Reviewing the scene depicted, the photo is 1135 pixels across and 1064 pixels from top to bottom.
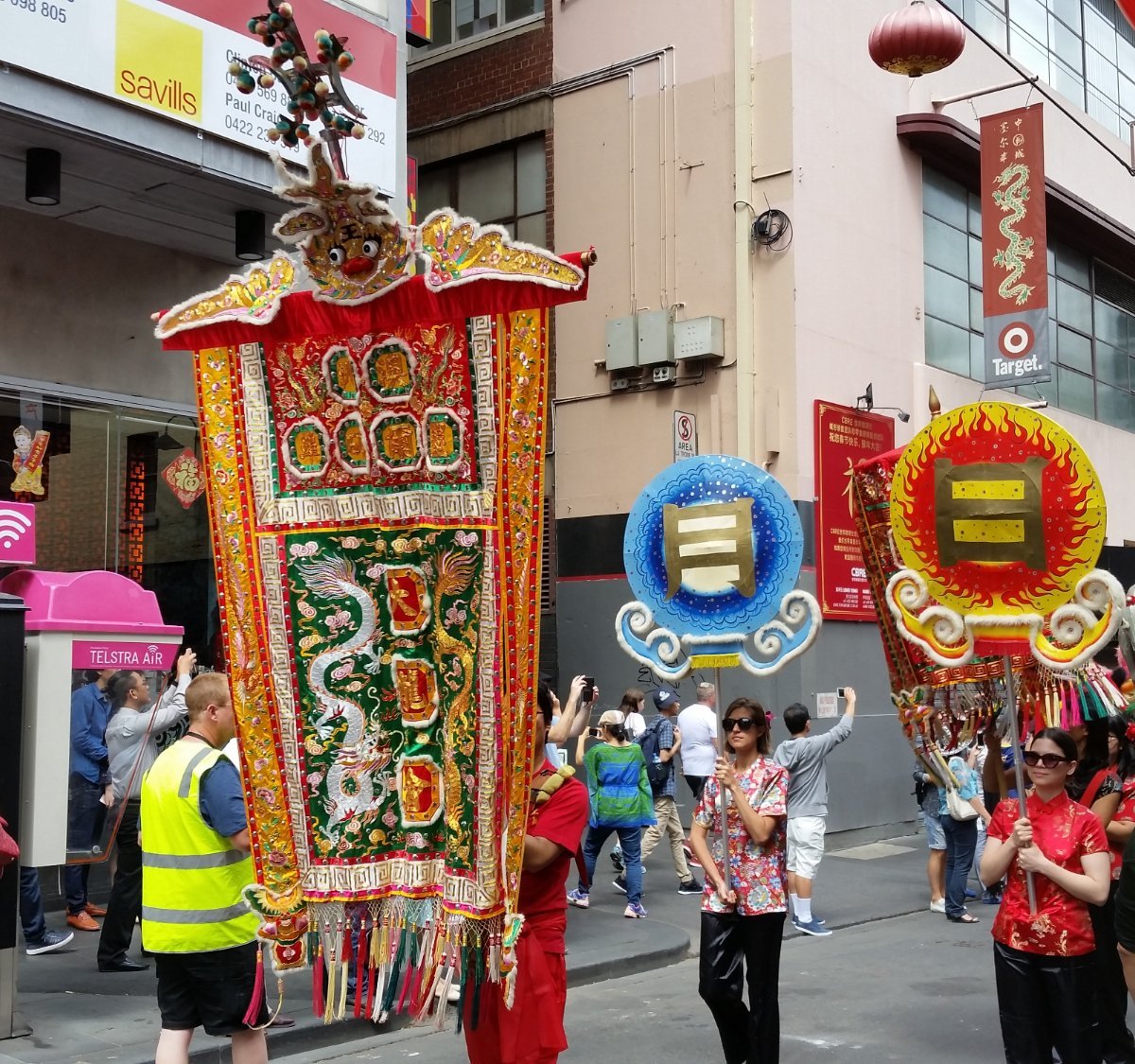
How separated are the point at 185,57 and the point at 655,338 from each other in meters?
7.74

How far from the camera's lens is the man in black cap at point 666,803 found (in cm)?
1341

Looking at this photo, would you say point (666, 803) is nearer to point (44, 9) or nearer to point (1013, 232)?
point (1013, 232)

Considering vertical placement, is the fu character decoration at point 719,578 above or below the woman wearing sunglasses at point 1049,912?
above

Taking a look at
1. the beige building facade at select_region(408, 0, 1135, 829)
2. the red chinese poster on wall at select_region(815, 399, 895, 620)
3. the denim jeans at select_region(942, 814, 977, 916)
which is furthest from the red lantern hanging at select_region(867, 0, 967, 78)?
the denim jeans at select_region(942, 814, 977, 916)

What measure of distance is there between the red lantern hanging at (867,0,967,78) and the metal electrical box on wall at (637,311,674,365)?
4787 mm

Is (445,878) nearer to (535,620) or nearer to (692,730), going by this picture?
(535,620)

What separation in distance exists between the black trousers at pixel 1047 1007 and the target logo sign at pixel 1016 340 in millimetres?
12581

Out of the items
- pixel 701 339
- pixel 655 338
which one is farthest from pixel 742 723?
pixel 655 338

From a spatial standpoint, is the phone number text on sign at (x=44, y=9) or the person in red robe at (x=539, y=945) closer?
the person in red robe at (x=539, y=945)

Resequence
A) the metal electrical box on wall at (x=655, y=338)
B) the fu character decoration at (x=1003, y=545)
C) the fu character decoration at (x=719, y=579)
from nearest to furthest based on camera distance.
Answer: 1. the fu character decoration at (x=1003, y=545)
2. the fu character decoration at (x=719, y=579)
3. the metal electrical box on wall at (x=655, y=338)

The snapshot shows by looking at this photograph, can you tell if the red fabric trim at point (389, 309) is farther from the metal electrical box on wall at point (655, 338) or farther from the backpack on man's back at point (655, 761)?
the metal electrical box on wall at point (655, 338)

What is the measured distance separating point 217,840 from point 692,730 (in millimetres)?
8814

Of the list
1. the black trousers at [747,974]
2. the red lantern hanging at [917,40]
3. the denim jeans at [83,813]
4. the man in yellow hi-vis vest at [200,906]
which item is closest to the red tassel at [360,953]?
the man in yellow hi-vis vest at [200,906]

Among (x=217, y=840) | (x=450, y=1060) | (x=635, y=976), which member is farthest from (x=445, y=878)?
(x=635, y=976)
